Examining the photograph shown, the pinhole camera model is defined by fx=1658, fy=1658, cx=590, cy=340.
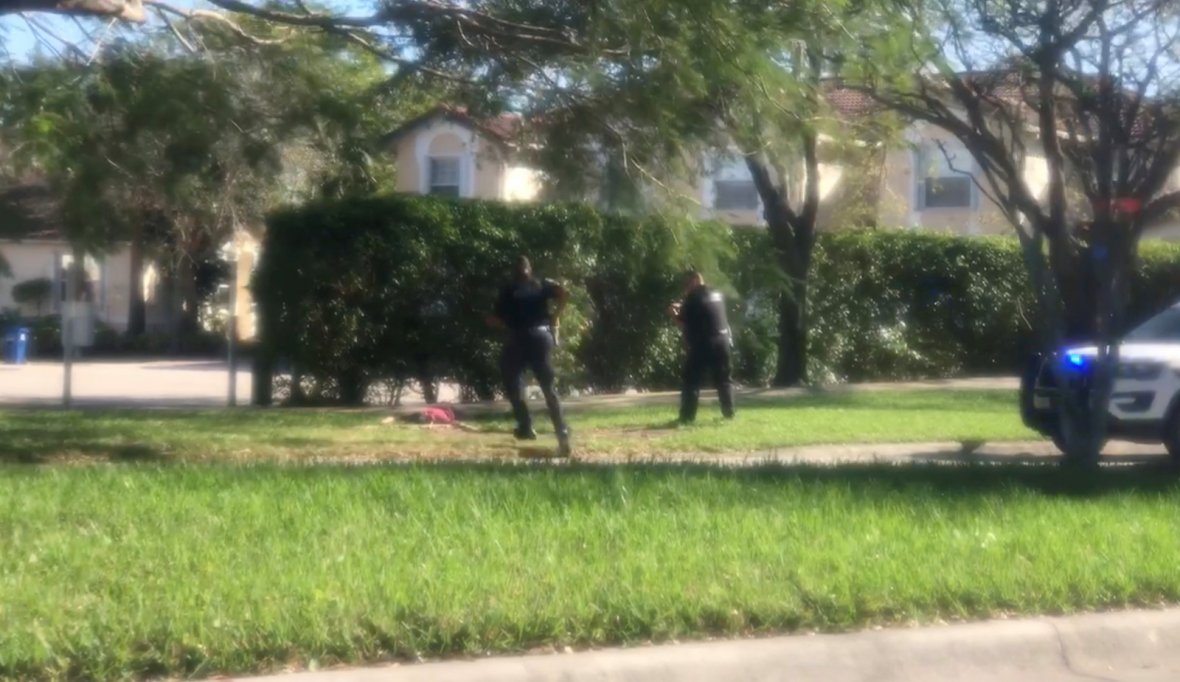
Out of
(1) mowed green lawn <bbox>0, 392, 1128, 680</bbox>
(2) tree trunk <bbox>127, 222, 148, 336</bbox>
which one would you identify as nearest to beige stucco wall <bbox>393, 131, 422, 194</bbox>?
(2) tree trunk <bbox>127, 222, 148, 336</bbox>

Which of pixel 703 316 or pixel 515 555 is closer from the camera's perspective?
pixel 515 555

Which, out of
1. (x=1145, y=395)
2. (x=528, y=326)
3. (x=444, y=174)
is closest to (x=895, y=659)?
(x=1145, y=395)

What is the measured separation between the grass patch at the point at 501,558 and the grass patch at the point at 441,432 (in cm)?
355

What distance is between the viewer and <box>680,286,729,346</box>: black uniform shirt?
17.3 m

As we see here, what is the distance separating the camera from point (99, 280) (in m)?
40.6

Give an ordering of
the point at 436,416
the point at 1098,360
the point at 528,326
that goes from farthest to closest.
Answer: the point at 436,416 < the point at 528,326 < the point at 1098,360

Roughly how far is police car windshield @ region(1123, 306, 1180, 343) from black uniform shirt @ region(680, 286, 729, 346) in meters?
4.15

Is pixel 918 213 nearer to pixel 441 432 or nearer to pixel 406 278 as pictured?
pixel 406 278

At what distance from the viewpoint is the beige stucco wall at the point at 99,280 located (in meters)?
39.4

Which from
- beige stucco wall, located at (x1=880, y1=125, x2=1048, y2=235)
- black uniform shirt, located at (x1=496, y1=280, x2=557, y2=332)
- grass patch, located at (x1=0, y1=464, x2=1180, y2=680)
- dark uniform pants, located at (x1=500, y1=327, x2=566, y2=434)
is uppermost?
beige stucco wall, located at (x1=880, y1=125, x2=1048, y2=235)

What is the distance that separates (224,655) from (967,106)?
35.9ft

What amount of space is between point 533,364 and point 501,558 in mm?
6779

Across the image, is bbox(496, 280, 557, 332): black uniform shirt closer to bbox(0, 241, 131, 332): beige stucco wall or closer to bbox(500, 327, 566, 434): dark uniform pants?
bbox(500, 327, 566, 434): dark uniform pants

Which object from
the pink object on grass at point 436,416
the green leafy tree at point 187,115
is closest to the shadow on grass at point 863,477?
the green leafy tree at point 187,115
